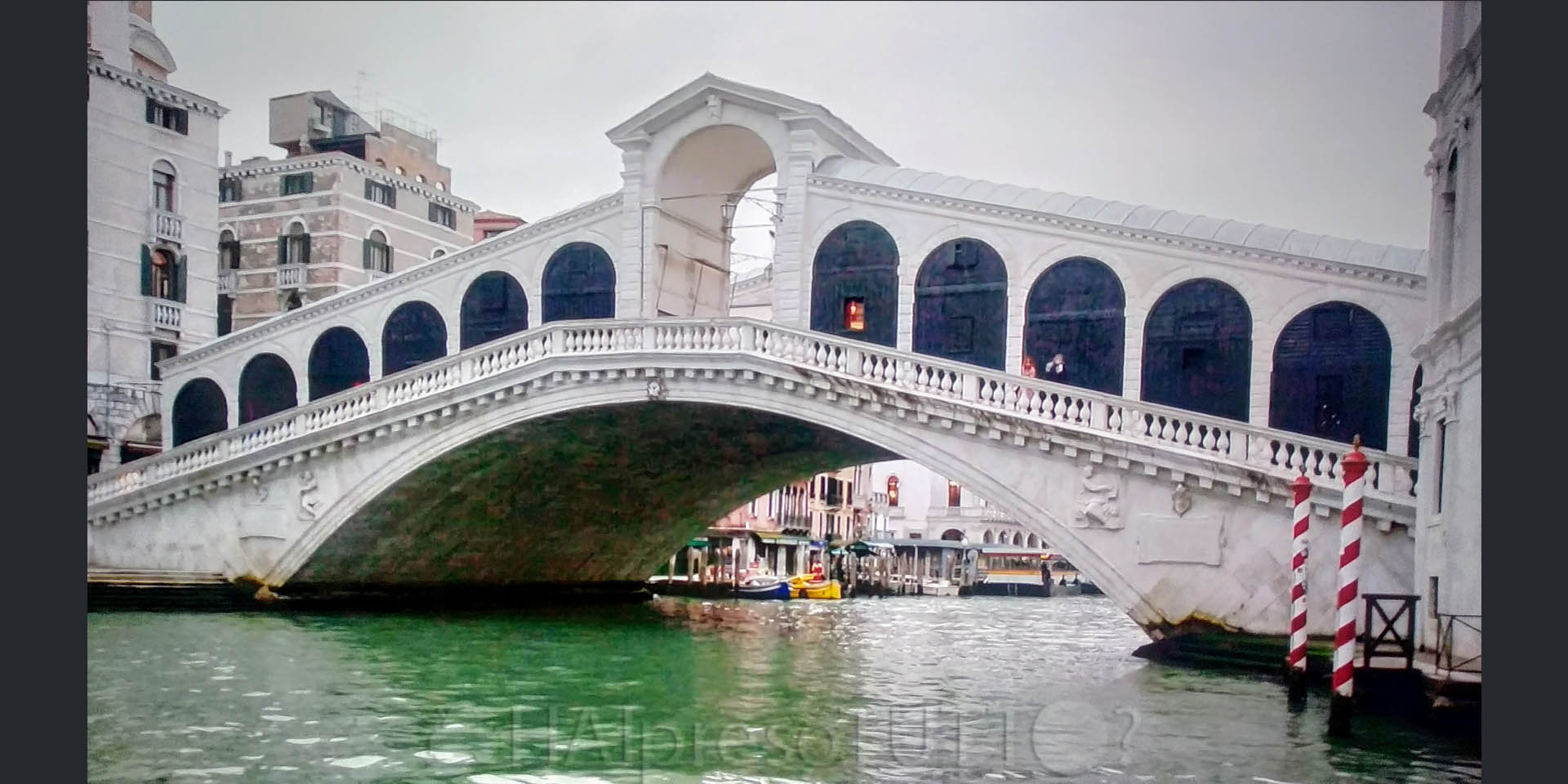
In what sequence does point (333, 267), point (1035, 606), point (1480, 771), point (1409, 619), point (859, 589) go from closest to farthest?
point (1480, 771), point (1409, 619), point (333, 267), point (1035, 606), point (859, 589)

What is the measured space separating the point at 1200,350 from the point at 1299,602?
12.6 ft

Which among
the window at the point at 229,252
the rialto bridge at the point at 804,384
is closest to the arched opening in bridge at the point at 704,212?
the rialto bridge at the point at 804,384

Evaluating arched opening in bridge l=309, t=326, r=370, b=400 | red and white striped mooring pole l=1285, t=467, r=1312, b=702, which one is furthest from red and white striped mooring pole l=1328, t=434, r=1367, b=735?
arched opening in bridge l=309, t=326, r=370, b=400

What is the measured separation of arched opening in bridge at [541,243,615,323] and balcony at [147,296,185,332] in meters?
3.24

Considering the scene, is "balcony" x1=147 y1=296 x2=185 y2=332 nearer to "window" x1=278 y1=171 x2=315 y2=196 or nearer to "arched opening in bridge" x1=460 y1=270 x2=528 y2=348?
"window" x1=278 y1=171 x2=315 y2=196

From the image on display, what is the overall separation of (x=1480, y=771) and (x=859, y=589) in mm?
21274

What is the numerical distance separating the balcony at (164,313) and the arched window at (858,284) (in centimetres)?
567

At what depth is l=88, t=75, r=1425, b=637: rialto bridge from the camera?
10.6 m

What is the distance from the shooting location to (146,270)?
508 inches

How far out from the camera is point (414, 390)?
13.4 metres

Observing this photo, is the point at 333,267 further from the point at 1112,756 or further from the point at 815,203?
the point at 1112,756

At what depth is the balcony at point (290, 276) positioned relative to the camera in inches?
632

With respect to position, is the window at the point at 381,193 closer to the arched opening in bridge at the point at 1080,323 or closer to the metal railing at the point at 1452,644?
the arched opening in bridge at the point at 1080,323

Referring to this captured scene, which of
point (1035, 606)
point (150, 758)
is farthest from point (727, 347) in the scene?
point (1035, 606)
